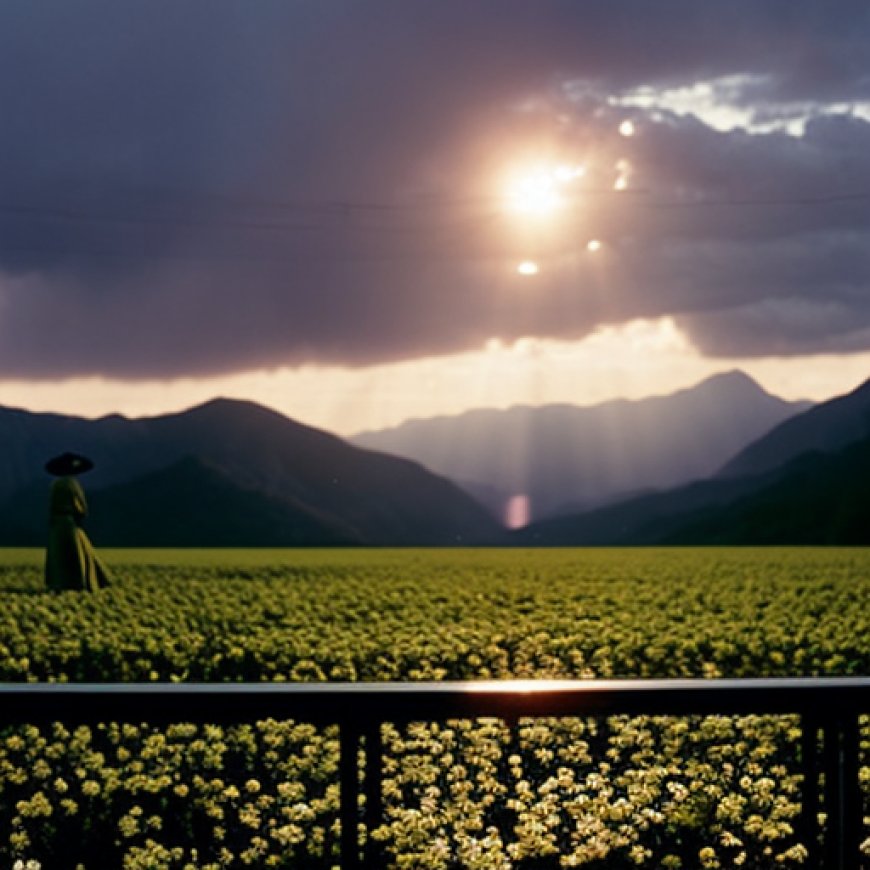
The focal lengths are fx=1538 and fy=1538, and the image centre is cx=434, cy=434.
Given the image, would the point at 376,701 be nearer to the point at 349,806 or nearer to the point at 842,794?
the point at 349,806

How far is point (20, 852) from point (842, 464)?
14157 cm

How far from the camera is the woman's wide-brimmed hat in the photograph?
25.8 m

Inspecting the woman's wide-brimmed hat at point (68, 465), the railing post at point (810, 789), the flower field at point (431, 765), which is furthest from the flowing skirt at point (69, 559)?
the railing post at point (810, 789)

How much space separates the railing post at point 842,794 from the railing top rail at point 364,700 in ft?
0.96

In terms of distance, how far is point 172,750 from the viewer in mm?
8312

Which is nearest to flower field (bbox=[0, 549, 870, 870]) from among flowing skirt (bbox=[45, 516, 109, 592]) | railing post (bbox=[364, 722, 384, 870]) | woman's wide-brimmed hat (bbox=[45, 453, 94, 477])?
railing post (bbox=[364, 722, 384, 870])

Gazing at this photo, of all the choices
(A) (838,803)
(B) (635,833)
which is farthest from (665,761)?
(A) (838,803)

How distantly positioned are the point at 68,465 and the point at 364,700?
23.8 metres

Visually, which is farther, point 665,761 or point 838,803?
point 665,761

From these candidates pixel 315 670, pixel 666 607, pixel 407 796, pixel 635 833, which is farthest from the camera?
pixel 666 607

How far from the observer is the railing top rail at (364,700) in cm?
287

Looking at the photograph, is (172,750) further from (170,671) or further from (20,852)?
(170,671)

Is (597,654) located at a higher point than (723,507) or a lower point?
lower

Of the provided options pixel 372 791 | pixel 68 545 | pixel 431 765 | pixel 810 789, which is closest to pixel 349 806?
pixel 372 791
